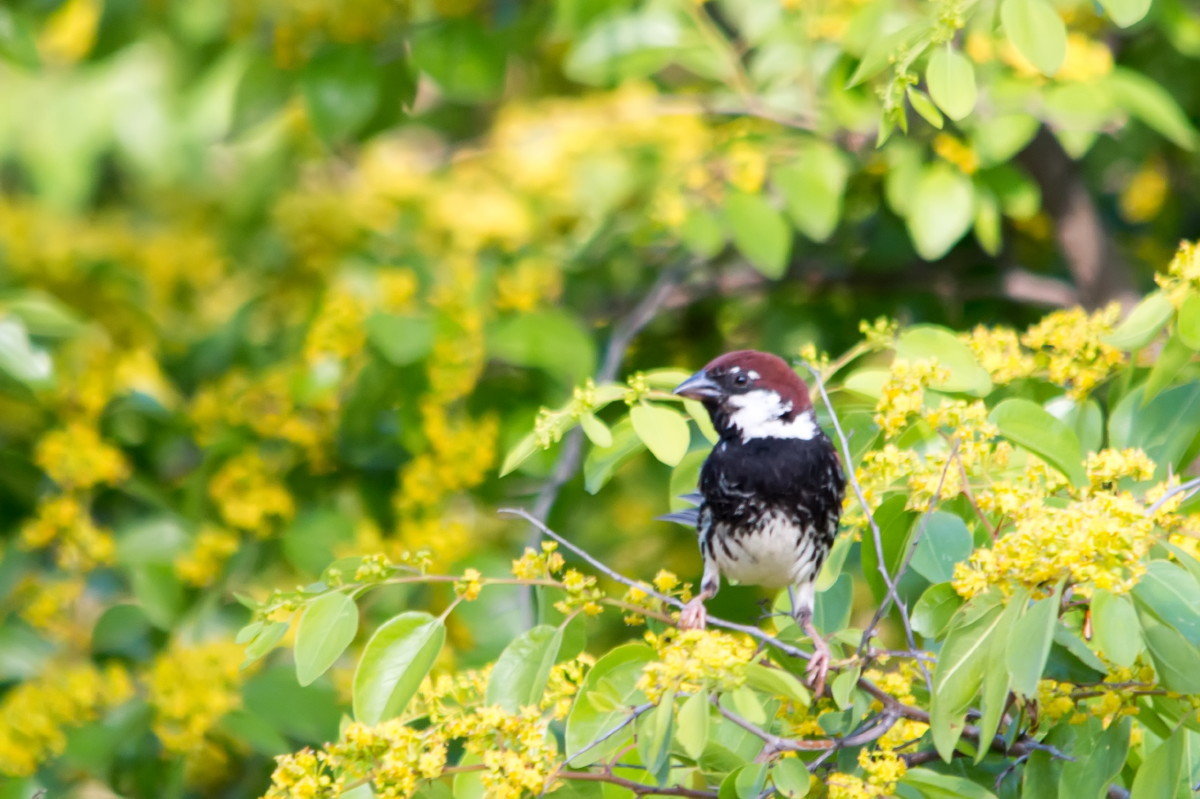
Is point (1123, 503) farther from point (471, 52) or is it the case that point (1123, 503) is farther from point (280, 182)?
point (280, 182)

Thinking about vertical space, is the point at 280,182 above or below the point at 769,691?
below

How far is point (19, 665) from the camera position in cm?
313

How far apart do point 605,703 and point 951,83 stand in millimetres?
878

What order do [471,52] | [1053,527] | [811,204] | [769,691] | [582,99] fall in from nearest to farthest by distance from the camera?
[1053,527] < [769,691] < [811,204] < [471,52] < [582,99]

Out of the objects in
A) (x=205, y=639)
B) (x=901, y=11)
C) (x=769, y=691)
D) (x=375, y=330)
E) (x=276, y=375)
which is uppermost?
(x=901, y=11)

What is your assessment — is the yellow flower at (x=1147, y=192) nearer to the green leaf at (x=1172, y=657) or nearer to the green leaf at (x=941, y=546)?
the green leaf at (x=941, y=546)

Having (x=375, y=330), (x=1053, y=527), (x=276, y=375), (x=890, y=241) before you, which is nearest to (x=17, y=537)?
(x=276, y=375)

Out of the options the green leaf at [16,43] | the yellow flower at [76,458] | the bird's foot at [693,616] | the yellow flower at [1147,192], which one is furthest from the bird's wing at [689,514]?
the yellow flower at [1147,192]

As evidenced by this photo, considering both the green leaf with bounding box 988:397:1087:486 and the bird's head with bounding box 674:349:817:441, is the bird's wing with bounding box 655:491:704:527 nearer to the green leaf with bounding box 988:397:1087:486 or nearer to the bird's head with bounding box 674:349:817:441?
the bird's head with bounding box 674:349:817:441

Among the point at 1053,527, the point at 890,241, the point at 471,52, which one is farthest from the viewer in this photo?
the point at 890,241

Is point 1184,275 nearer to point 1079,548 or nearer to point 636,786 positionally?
point 1079,548

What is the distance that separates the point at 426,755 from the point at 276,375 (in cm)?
199

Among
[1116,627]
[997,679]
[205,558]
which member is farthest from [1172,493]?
[205,558]

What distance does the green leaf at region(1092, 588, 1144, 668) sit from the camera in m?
1.43
